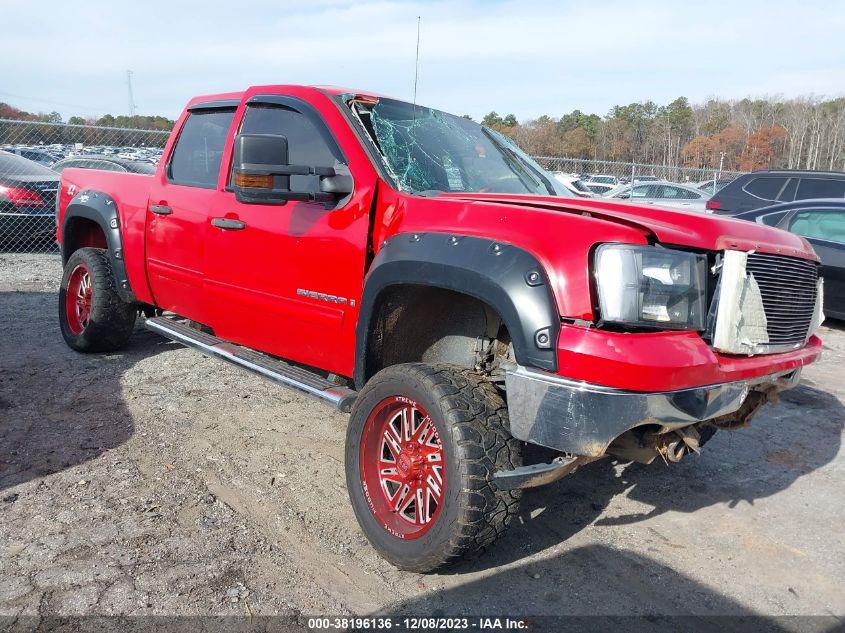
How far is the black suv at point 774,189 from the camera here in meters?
10.7

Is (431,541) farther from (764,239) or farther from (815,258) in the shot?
(815,258)

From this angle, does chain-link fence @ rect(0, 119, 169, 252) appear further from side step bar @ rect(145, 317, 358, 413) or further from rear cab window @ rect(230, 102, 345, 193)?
rear cab window @ rect(230, 102, 345, 193)

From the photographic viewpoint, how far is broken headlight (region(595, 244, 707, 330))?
7.43ft

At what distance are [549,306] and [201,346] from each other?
2.52 m

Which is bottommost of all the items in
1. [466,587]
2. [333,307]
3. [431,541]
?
[466,587]

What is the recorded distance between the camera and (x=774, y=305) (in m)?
2.71

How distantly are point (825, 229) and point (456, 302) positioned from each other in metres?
→ 6.70

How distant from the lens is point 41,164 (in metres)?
12.2

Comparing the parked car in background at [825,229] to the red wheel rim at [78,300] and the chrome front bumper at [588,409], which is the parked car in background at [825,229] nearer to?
the chrome front bumper at [588,409]

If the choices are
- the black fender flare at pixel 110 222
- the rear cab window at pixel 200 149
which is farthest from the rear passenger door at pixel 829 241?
the black fender flare at pixel 110 222

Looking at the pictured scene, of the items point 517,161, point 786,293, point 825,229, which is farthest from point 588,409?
point 825,229

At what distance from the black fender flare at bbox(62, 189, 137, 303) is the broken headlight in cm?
385

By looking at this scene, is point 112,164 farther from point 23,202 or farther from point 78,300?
point 78,300

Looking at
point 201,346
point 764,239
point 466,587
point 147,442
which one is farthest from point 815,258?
point 147,442
